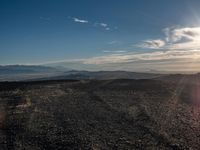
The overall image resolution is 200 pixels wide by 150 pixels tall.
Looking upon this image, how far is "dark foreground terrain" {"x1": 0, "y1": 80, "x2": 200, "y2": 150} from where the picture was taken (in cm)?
2525

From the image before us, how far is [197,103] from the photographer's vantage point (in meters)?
42.7

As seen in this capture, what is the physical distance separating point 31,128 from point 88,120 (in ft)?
20.9

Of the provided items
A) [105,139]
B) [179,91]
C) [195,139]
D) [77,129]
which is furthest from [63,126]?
[179,91]

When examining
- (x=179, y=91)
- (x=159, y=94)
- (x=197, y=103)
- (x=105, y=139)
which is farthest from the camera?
(x=179, y=91)

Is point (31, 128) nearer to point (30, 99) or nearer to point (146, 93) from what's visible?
point (30, 99)

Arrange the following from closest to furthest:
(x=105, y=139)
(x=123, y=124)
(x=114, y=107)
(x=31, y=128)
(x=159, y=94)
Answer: (x=105, y=139), (x=31, y=128), (x=123, y=124), (x=114, y=107), (x=159, y=94)

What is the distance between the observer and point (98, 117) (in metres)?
33.4

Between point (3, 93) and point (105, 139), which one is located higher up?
point (3, 93)

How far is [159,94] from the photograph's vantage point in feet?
157

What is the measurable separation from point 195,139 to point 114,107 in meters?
13.5

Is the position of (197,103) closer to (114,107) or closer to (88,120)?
(114,107)

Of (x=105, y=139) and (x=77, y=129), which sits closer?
(x=105, y=139)

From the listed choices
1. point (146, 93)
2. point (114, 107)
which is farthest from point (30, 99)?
point (146, 93)

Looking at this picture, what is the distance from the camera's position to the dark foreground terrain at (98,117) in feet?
82.8
